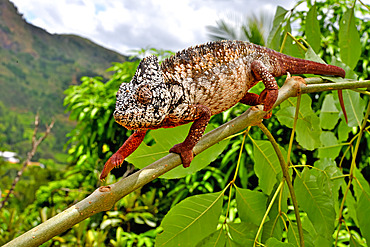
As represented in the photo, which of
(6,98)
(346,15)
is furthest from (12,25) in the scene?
(346,15)

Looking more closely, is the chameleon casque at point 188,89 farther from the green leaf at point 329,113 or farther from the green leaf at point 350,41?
the green leaf at point 329,113

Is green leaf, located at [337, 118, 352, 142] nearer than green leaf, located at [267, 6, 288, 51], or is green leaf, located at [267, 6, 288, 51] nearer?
green leaf, located at [267, 6, 288, 51]

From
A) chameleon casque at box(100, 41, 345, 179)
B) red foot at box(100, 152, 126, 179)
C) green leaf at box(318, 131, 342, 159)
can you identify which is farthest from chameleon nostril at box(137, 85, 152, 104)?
green leaf at box(318, 131, 342, 159)

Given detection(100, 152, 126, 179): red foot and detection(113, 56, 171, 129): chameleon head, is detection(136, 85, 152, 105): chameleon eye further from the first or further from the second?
detection(100, 152, 126, 179): red foot

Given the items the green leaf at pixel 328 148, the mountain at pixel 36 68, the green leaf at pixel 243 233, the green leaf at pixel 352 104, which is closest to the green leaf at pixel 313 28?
the green leaf at pixel 352 104

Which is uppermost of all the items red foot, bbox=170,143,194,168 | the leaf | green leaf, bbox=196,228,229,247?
red foot, bbox=170,143,194,168

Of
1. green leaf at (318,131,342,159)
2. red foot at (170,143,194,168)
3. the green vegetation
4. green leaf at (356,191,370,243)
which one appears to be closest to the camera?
red foot at (170,143,194,168)

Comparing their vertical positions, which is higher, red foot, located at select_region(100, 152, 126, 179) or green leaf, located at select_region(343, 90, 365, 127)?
green leaf, located at select_region(343, 90, 365, 127)
